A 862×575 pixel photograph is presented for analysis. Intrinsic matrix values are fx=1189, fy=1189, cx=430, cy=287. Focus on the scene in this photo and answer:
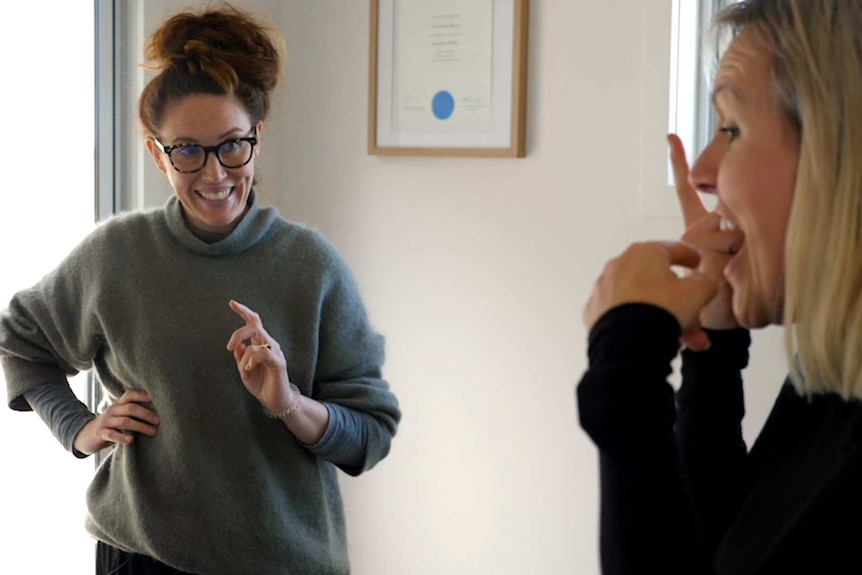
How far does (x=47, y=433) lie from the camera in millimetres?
2785

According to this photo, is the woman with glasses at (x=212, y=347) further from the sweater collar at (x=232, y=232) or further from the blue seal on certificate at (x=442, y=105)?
the blue seal on certificate at (x=442, y=105)

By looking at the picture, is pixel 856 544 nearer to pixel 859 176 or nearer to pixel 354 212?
pixel 859 176

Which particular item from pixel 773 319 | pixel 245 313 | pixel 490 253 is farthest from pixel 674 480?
pixel 490 253

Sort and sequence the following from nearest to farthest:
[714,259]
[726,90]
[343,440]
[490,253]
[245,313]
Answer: [726,90] < [714,259] < [245,313] < [343,440] < [490,253]

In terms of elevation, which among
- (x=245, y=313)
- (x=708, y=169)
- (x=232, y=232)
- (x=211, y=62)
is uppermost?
(x=211, y=62)

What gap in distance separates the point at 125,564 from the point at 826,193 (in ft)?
4.42

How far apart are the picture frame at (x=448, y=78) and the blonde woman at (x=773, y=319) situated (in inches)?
65.7

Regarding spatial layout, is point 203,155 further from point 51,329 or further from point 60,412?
point 60,412

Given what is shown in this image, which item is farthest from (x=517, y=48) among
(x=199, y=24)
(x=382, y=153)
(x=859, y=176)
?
(x=859, y=176)

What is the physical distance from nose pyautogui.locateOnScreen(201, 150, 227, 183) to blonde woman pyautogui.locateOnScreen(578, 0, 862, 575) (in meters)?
0.93

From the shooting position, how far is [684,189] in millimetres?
1474

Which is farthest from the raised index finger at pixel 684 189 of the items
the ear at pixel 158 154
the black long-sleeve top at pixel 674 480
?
the ear at pixel 158 154

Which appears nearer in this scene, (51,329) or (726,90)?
(726,90)

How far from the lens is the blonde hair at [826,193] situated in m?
1.00
